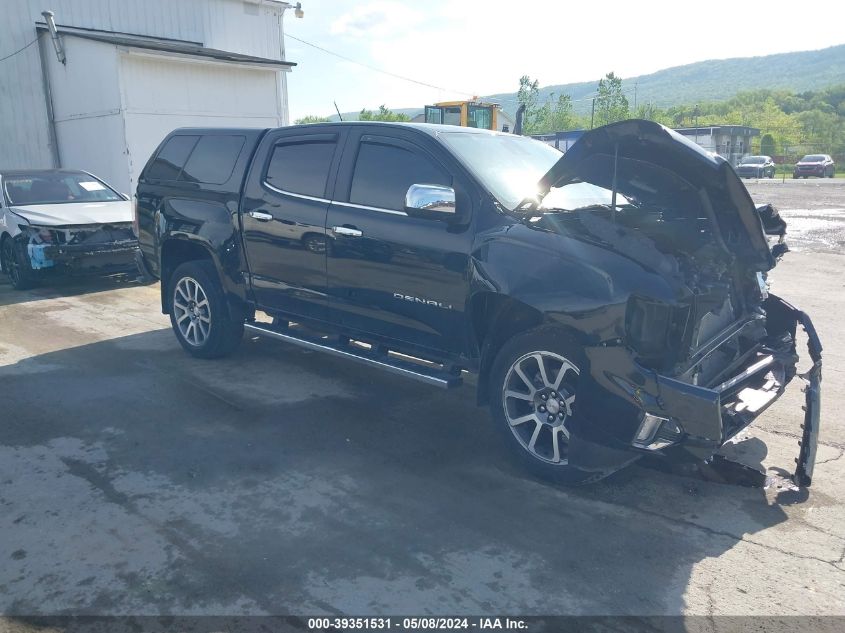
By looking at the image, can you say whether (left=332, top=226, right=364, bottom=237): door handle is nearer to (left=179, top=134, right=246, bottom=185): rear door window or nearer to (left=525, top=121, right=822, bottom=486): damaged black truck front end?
(left=525, top=121, right=822, bottom=486): damaged black truck front end

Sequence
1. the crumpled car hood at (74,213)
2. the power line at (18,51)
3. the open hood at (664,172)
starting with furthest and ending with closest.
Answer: the power line at (18,51), the crumpled car hood at (74,213), the open hood at (664,172)

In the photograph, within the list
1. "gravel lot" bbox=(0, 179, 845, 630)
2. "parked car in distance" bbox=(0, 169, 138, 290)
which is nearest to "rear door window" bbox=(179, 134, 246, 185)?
"gravel lot" bbox=(0, 179, 845, 630)

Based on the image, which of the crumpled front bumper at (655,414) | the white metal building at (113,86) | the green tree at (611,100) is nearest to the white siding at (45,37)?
→ the white metal building at (113,86)

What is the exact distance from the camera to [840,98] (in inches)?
4390

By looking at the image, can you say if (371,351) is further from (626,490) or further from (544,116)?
(544,116)

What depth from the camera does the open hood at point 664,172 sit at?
3.78 metres

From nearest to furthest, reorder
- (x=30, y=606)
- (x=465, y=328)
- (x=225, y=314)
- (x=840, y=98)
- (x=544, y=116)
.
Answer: (x=30, y=606), (x=465, y=328), (x=225, y=314), (x=544, y=116), (x=840, y=98)

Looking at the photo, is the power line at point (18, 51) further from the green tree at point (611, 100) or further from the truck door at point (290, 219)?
the green tree at point (611, 100)

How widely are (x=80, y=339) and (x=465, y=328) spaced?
491 centimetres

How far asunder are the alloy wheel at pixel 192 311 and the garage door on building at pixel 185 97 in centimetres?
973

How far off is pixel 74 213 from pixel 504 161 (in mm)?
7549

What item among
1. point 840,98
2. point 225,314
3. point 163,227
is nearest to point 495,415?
point 225,314

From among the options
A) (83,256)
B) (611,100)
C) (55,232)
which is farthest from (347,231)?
(611,100)

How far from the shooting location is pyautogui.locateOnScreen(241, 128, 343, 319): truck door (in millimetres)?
5449
